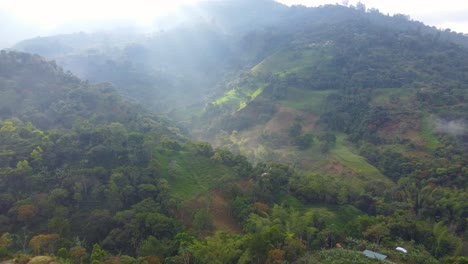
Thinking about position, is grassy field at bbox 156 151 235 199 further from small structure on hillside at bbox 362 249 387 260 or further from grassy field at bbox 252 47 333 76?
grassy field at bbox 252 47 333 76

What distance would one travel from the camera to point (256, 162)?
199 feet

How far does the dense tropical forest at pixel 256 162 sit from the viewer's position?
30641mm

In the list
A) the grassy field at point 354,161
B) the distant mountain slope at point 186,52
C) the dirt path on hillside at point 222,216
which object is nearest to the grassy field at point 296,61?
the distant mountain slope at point 186,52

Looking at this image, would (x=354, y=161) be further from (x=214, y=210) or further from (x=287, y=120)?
(x=214, y=210)

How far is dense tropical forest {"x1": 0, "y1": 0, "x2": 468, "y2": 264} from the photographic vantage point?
3064 cm

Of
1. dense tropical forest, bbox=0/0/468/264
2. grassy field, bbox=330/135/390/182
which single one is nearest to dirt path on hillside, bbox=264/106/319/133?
dense tropical forest, bbox=0/0/468/264

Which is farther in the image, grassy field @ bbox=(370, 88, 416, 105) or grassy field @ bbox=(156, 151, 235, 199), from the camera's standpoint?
grassy field @ bbox=(370, 88, 416, 105)

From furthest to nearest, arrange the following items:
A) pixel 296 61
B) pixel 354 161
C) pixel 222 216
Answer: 1. pixel 296 61
2. pixel 354 161
3. pixel 222 216

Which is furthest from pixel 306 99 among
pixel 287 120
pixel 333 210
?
pixel 333 210

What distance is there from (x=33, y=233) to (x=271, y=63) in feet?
271

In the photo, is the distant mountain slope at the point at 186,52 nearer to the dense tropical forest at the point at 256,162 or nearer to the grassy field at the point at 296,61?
the dense tropical forest at the point at 256,162

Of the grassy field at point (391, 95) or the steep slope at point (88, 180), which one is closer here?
the steep slope at point (88, 180)

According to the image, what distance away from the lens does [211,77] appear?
127750 mm

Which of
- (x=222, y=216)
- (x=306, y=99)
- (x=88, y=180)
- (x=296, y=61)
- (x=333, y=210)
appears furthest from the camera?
(x=296, y=61)
